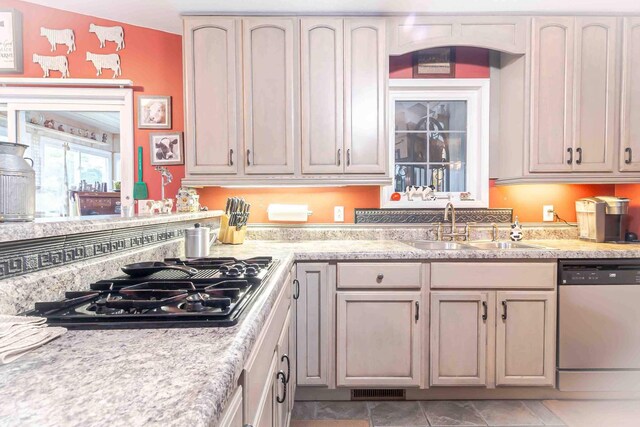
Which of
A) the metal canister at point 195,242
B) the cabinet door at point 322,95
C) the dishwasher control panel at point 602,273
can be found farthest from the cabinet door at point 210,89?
the dishwasher control panel at point 602,273

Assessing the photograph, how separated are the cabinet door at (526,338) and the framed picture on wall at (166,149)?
2374mm

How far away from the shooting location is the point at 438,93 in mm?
2648

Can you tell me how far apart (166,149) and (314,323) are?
1691 millimetres

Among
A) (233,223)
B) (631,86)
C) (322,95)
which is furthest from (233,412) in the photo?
(631,86)

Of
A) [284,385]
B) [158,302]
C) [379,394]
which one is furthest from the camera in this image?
[379,394]

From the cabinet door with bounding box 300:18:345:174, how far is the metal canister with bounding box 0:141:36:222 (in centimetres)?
151

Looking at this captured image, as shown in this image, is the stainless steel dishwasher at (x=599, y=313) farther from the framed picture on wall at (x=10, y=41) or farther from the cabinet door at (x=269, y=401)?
the framed picture on wall at (x=10, y=41)

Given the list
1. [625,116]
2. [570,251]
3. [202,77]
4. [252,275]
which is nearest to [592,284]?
[570,251]

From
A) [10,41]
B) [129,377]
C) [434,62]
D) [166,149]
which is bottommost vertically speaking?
[129,377]

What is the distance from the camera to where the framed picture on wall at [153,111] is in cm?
266

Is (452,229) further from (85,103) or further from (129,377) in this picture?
(85,103)

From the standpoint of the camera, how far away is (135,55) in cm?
265

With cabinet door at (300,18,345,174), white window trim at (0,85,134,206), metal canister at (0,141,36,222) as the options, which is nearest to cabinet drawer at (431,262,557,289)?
cabinet door at (300,18,345,174)

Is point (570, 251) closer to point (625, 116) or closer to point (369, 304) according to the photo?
point (625, 116)
